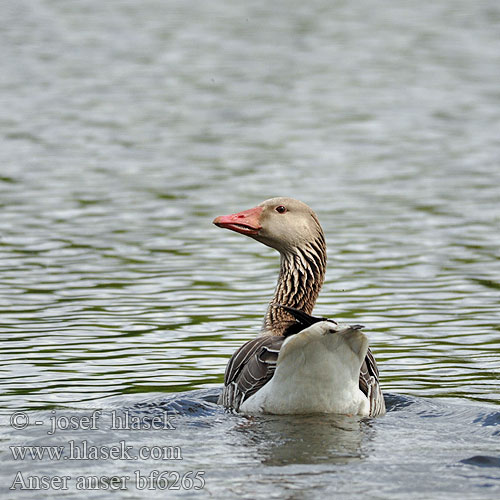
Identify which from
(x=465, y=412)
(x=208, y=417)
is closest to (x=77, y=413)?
(x=208, y=417)

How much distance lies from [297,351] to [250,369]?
93cm

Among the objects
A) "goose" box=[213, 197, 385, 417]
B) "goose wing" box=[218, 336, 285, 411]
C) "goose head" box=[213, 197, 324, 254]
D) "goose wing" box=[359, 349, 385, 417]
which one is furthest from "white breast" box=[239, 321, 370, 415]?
"goose head" box=[213, 197, 324, 254]

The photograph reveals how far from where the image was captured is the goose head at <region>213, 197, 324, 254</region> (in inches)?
400

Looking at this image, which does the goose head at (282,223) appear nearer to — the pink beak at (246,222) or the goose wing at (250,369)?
the pink beak at (246,222)

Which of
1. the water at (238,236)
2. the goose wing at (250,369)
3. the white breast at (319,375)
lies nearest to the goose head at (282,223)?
the goose wing at (250,369)

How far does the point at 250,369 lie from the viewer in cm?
892

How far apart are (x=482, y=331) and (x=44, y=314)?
4.73 meters

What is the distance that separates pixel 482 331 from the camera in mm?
11906

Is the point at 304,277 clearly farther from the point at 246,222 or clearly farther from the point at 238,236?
the point at 238,236

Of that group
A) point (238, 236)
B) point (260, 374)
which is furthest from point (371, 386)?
point (238, 236)

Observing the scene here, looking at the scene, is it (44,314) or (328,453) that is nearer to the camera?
(328,453)

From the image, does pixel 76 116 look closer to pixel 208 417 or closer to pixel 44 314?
pixel 44 314

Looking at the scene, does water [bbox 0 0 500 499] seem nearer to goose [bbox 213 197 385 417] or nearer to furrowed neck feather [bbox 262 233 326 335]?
goose [bbox 213 197 385 417]

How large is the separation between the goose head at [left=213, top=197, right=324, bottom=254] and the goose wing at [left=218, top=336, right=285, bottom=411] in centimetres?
122
